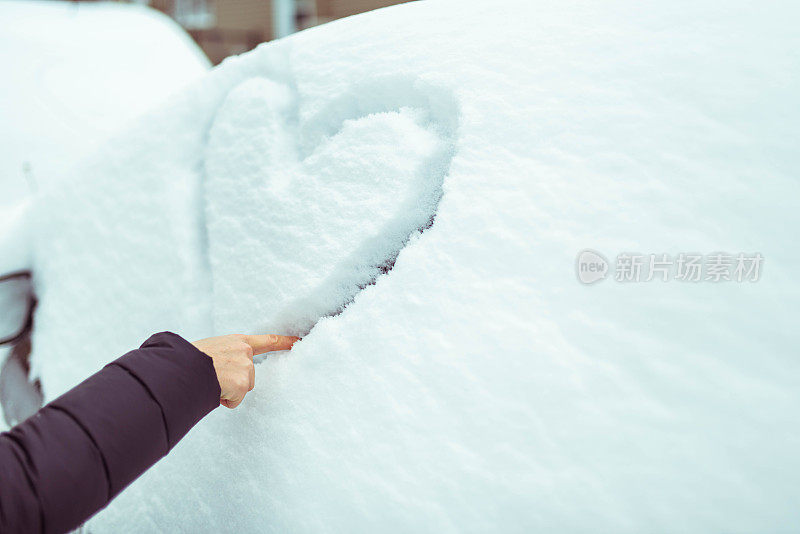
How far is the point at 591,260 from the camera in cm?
61

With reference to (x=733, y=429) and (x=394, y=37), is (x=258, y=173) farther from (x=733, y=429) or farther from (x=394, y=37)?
(x=733, y=429)

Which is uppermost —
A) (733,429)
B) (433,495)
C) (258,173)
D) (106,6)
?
(106,6)

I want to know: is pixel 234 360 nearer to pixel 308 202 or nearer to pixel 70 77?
pixel 308 202

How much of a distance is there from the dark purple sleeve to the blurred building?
6.53 metres

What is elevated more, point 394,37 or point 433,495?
point 394,37

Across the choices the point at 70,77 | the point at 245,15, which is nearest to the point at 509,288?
the point at 70,77

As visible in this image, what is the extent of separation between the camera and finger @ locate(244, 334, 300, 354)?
76 centimetres

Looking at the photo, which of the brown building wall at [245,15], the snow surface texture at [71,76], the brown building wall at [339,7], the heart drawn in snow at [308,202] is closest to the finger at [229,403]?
the heart drawn in snow at [308,202]

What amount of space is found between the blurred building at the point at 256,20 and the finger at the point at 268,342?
640cm

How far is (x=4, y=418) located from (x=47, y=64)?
1657mm

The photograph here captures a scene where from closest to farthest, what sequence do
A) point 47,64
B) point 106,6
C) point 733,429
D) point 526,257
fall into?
1. point 733,429
2. point 526,257
3. point 47,64
4. point 106,6

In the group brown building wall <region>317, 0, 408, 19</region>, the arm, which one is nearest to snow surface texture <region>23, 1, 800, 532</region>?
the arm

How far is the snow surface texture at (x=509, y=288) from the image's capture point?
55 centimetres

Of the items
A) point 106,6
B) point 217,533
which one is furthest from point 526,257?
point 106,6
